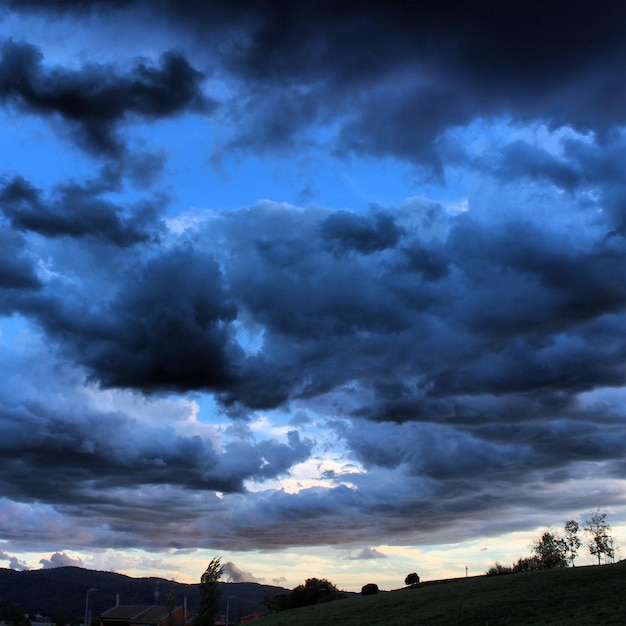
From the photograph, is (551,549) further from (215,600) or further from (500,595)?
(215,600)

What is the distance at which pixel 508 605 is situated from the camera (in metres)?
61.7

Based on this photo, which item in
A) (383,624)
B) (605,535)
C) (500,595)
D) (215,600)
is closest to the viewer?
(215,600)

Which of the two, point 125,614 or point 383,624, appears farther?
point 125,614

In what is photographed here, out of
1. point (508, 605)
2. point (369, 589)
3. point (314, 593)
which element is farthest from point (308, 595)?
point (508, 605)

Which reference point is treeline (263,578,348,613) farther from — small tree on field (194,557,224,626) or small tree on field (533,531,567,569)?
small tree on field (194,557,224,626)

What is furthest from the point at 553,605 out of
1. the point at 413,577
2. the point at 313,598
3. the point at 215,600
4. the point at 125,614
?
the point at 125,614

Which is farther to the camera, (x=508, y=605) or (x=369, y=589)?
(x=369, y=589)

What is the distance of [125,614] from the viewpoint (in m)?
170

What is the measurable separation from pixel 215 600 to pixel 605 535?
9186cm

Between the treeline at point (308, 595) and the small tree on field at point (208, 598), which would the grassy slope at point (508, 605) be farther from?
the treeline at point (308, 595)

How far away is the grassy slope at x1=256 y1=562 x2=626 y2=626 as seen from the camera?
5303 cm

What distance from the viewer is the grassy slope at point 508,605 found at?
53.0m

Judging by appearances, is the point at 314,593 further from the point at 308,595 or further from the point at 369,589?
the point at 369,589

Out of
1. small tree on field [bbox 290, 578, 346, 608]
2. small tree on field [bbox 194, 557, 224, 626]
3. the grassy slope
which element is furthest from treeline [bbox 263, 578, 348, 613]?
small tree on field [bbox 194, 557, 224, 626]
